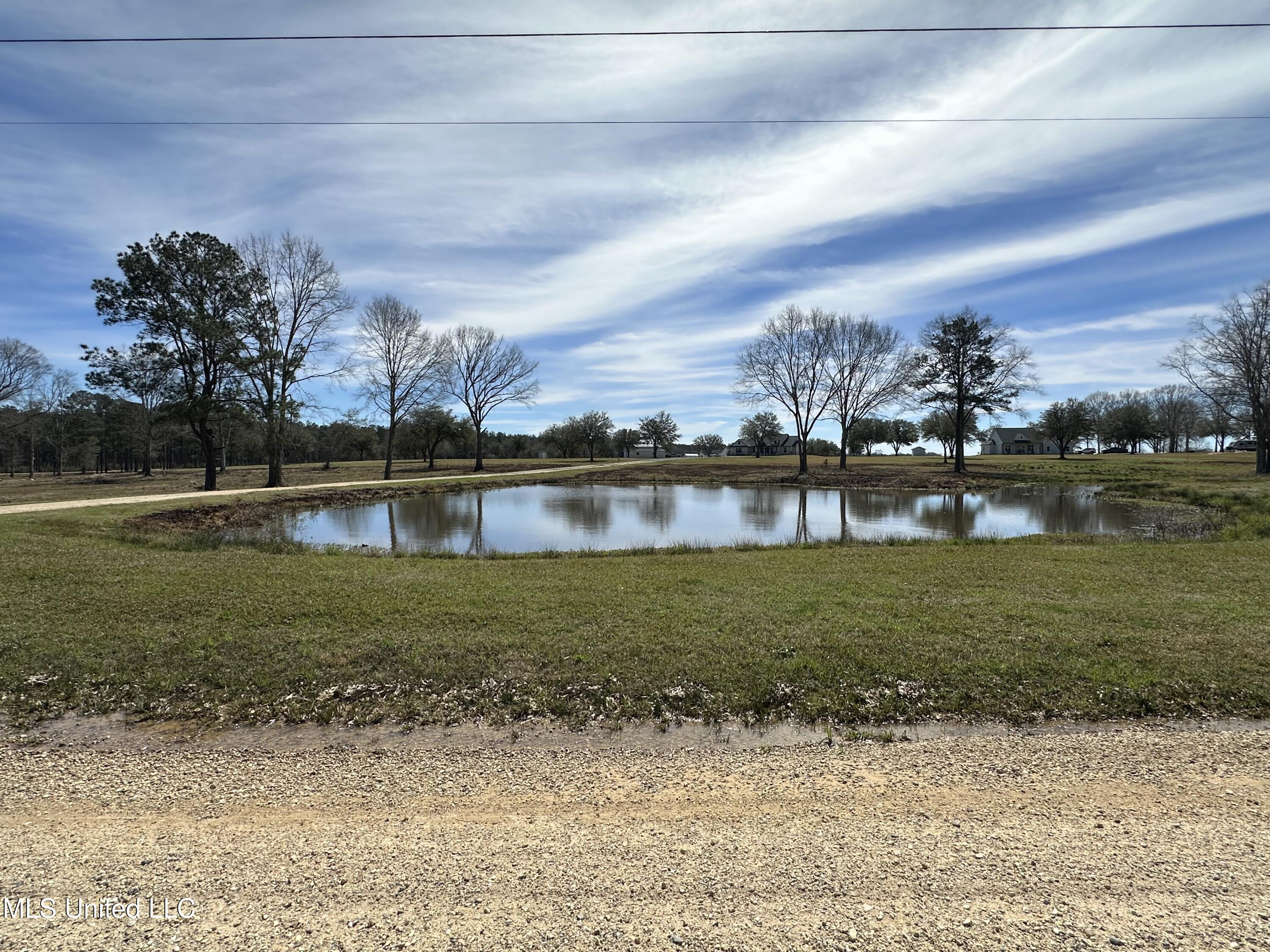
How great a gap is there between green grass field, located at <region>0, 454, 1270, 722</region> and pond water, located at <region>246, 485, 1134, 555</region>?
18.3 feet

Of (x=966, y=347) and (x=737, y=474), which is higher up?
(x=966, y=347)

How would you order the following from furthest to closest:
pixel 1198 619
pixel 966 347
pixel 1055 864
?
pixel 966 347
pixel 1198 619
pixel 1055 864

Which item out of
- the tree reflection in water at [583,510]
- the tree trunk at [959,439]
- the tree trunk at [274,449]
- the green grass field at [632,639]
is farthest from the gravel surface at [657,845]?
the tree trunk at [959,439]

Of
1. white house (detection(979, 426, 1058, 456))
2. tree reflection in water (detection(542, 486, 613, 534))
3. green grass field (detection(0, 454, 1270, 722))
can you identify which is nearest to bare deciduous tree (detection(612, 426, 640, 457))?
white house (detection(979, 426, 1058, 456))

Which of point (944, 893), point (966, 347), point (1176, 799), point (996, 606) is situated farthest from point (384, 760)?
point (966, 347)

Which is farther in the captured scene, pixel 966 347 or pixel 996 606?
pixel 966 347

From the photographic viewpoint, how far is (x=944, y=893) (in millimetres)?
2898

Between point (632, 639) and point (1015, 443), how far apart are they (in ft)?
391

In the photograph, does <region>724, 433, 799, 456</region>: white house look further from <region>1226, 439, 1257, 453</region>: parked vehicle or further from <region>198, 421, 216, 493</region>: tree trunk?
<region>198, 421, 216, 493</region>: tree trunk

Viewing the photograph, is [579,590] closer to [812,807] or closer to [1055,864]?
[812,807]

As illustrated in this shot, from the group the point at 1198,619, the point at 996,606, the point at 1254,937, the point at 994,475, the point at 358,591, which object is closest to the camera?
the point at 1254,937

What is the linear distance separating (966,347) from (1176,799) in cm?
4936

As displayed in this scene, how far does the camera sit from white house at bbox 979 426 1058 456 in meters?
104

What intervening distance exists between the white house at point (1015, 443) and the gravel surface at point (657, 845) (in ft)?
377
